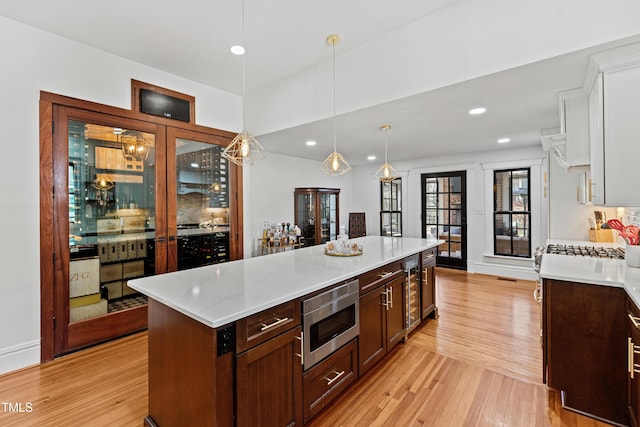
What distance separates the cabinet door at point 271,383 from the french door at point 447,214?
5.11 m

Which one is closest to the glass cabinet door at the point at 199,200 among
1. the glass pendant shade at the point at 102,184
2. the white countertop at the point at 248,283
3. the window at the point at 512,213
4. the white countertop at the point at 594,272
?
the glass pendant shade at the point at 102,184

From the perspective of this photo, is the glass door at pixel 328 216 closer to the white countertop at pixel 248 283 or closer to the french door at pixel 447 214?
the french door at pixel 447 214

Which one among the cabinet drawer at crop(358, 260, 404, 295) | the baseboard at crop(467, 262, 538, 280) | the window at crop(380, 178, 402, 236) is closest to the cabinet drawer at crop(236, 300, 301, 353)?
the cabinet drawer at crop(358, 260, 404, 295)

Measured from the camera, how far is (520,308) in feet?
12.1

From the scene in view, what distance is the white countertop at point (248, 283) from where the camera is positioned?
1.36 metres

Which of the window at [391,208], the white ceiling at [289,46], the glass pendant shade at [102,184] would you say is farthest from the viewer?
the window at [391,208]

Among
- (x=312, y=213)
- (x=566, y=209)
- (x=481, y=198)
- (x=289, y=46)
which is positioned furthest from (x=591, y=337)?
Answer: (x=312, y=213)

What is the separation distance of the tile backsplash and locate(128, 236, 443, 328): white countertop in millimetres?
2249

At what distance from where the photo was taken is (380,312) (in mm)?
2363

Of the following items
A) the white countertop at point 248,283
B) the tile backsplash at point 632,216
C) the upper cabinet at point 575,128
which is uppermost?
the upper cabinet at point 575,128

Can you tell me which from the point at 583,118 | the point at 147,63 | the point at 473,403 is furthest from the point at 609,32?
the point at 147,63

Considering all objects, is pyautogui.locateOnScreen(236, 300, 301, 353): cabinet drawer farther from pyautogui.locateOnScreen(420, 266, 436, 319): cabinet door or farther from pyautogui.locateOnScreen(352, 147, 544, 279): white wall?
pyautogui.locateOnScreen(352, 147, 544, 279): white wall

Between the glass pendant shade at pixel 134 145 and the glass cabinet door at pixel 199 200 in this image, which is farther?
the glass cabinet door at pixel 199 200

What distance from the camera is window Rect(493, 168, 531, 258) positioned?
520cm
